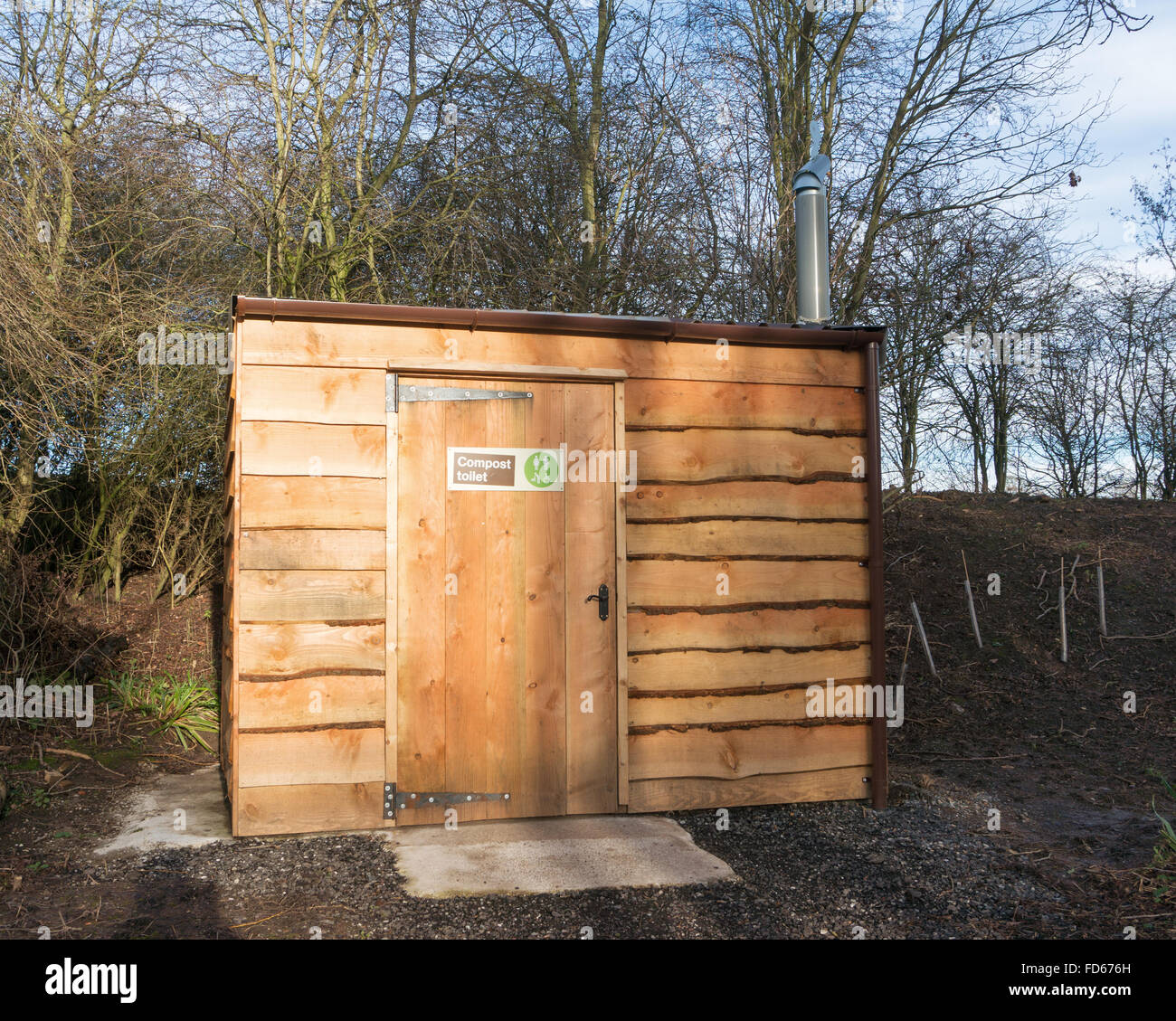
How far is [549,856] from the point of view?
157 inches

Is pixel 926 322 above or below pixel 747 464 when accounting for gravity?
above

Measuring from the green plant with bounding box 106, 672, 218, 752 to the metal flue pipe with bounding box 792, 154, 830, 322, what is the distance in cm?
553

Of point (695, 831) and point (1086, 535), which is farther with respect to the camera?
point (1086, 535)

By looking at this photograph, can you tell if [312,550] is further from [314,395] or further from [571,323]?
[571,323]

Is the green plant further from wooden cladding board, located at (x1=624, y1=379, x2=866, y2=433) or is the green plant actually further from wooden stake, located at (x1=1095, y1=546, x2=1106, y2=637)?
wooden stake, located at (x1=1095, y1=546, x2=1106, y2=637)

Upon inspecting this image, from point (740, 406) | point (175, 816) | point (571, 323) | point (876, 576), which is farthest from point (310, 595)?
point (876, 576)

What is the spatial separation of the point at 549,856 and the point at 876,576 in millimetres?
2428

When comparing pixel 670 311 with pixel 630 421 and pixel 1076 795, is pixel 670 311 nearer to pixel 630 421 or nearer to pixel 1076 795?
pixel 630 421

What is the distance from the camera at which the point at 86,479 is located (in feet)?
26.7

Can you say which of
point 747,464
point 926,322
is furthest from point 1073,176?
point 747,464

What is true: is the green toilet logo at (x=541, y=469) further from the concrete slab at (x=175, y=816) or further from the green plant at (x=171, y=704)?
the green plant at (x=171, y=704)

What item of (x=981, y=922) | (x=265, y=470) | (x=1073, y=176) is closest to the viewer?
(x=981, y=922)

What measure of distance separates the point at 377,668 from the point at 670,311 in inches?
221

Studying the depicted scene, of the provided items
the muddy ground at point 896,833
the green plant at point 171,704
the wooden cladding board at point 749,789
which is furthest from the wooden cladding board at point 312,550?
the green plant at point 171,704
